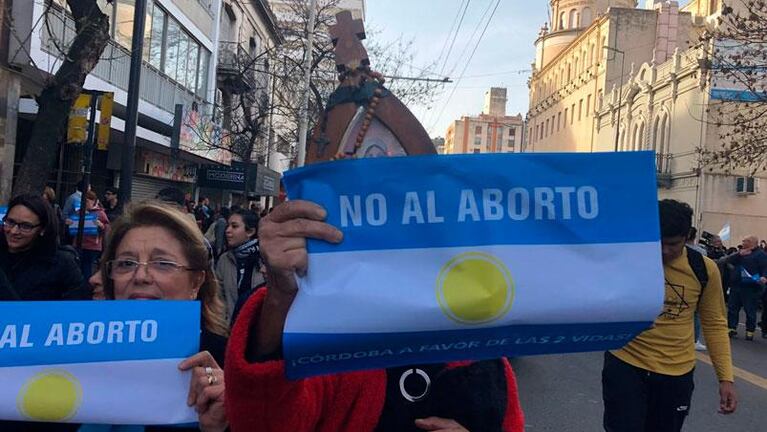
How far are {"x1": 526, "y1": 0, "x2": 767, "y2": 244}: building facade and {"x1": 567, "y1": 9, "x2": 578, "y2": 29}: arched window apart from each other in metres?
3.80

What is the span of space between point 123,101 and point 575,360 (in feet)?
43.9

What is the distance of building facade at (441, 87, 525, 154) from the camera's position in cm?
14300

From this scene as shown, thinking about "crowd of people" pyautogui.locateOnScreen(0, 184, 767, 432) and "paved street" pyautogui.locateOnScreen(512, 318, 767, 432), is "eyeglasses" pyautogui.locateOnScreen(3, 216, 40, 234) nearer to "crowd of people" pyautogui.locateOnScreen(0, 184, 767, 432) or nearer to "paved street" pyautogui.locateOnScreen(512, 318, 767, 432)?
"crowd of people" pyautogui.locateOnScreen(0, 184, 767, 432)

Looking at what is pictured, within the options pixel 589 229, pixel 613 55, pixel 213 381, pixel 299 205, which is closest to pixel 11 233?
pixel 213 381

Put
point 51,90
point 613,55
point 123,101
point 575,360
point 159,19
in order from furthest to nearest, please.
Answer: point 613,55 < point 159,19 < point 123,101 < point 575,360 < point 51,90

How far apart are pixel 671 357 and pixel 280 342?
292 cm

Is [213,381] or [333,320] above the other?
[333,320]

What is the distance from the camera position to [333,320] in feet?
4.60

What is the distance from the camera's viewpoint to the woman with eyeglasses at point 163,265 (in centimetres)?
227

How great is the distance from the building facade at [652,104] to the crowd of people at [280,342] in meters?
11.0

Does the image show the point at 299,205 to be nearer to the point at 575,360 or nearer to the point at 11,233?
the point at 11,233

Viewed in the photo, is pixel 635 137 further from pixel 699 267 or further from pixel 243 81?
pixel 699 267

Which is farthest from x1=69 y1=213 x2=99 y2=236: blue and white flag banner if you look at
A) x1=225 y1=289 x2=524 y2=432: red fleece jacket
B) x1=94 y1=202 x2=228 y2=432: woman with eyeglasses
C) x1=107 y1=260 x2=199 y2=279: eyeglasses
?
x1=225 y1=289 x2=524 y2=432: red fleece jacket

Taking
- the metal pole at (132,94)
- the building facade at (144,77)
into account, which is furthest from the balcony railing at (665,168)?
the metal pole at (132,94)
